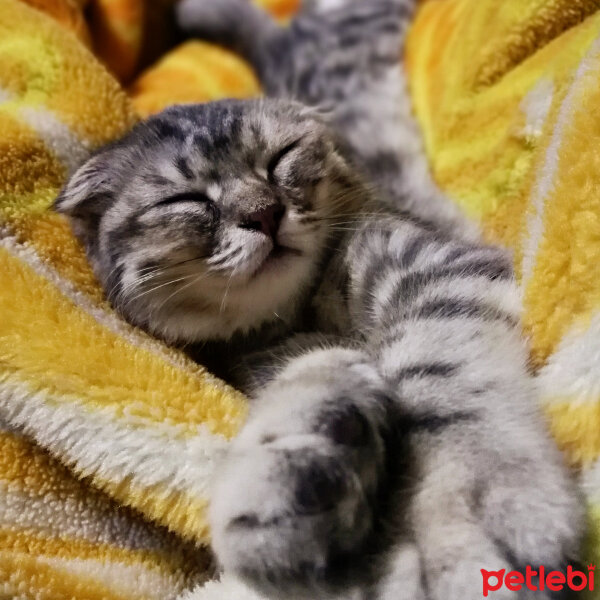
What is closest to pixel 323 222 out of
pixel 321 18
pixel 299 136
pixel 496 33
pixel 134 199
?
pixel 299 136

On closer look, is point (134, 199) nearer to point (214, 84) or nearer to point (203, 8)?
point (214, 84)

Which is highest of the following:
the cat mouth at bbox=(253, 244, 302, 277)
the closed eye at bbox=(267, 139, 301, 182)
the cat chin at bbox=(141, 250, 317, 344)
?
the closed eye at bbox=(267, 139, 301, 182)

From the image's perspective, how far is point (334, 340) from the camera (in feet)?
2.78

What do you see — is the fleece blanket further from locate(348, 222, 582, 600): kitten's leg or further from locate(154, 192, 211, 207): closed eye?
locate(154, 192, 211, 207): closed eye

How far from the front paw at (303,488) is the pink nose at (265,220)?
0.26 m

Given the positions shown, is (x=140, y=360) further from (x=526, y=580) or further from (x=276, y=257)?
(x=526, y=580)

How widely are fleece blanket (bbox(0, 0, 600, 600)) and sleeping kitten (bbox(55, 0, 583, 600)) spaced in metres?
0.05

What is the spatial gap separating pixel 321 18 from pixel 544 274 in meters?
1.17

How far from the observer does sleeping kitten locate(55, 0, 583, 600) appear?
0.55 meters

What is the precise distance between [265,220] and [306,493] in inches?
14.9

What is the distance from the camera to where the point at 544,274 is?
72 cm

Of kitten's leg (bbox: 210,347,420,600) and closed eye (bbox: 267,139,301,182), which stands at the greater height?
closed eye (bbox: 267,139,301,182)

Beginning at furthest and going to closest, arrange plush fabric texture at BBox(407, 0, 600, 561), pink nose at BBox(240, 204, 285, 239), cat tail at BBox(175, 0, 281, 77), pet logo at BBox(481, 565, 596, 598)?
cat tail at BBox(175, 0, 281, 77)
pink nose at BBox(240, 204, 285, 239)
plush fabric texture at BBox(407, 0, 600, 561)
pet logo at BBox(481, 565, 596, 598)

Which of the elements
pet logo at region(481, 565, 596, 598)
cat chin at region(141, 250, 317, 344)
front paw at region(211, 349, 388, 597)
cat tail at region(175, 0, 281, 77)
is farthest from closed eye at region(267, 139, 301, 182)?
cat tail at region(175, 0, 281, 77)
